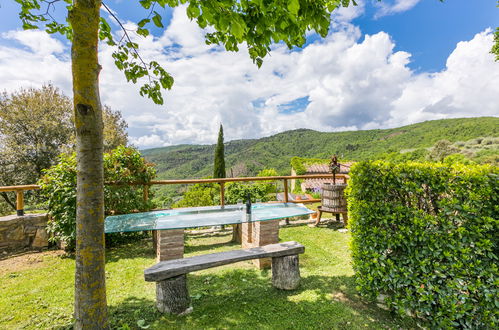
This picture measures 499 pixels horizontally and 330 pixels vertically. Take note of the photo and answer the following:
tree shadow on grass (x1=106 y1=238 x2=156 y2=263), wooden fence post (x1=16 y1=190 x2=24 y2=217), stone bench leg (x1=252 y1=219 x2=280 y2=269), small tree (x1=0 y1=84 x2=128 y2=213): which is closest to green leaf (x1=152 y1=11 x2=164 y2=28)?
stone bench leg (x1=252 y1=219 x2=280 y2=269)

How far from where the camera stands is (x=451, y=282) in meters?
1.90

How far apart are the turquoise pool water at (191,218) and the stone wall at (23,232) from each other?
1614 mm

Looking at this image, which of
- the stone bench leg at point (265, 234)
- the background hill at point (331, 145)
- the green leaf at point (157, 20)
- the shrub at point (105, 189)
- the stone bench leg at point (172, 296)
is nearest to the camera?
the green leaf at point (157, 20)

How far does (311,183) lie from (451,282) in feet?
55.0

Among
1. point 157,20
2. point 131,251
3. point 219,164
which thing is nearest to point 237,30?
point 157,20

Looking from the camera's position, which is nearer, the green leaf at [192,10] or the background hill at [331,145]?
the green leaf at [192,10]

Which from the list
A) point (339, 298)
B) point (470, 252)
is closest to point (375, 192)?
point (470, 252)

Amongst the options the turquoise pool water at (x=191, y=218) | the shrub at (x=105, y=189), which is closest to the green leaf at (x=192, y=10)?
the turquoise pool water at (x=191, y=218)

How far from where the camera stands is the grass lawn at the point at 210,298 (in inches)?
82.7

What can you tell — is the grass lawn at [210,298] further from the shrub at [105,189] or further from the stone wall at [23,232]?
the shrub at [105,189]

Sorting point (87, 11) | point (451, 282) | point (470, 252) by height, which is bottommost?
point (451, 282)

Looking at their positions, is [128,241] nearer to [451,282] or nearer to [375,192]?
[375,192]

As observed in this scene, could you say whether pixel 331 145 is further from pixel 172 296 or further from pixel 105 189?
pixel 172 296

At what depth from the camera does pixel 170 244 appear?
10.6 ft
